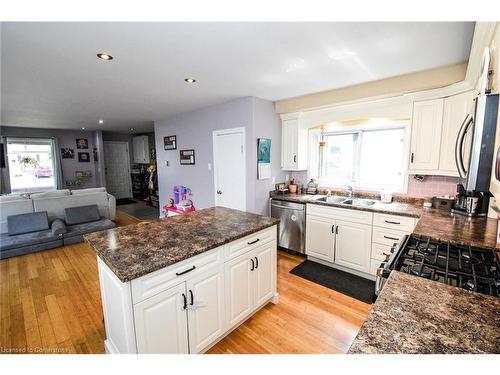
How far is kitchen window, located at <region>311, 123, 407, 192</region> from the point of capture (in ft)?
10.5

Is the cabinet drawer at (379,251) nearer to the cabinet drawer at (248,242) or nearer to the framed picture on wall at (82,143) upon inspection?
the cabinet drawer at (248,242)

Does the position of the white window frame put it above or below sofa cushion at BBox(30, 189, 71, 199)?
above

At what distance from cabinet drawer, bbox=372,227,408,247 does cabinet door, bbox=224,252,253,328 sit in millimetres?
1659

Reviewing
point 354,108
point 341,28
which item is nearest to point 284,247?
point 354,108

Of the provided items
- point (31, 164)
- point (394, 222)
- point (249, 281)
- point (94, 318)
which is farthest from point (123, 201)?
point (394, 222)

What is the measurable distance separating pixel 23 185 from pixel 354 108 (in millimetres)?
8710

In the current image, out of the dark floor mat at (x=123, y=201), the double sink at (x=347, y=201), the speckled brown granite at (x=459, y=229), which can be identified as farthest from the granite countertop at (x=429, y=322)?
the dark floor mat at (x=123, y=201)

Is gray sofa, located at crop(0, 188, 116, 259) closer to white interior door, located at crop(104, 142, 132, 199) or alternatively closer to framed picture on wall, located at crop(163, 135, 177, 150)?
framed picture on wall, located at crop(163, 135, 177, 150)

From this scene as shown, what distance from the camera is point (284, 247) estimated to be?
362 cm

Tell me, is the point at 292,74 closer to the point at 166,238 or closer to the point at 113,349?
the point at 166,238

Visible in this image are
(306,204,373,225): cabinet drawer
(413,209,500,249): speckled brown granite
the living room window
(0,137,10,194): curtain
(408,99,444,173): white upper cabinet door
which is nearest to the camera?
(413,209,500,249): speckled brown granite

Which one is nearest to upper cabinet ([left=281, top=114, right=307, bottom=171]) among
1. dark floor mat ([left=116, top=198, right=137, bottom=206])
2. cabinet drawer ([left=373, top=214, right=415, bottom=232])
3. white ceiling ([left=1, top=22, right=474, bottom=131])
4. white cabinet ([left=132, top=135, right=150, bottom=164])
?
white ceiling ([left=1, top=22, right=474, bottom=131])

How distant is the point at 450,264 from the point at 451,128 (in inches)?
71.5
